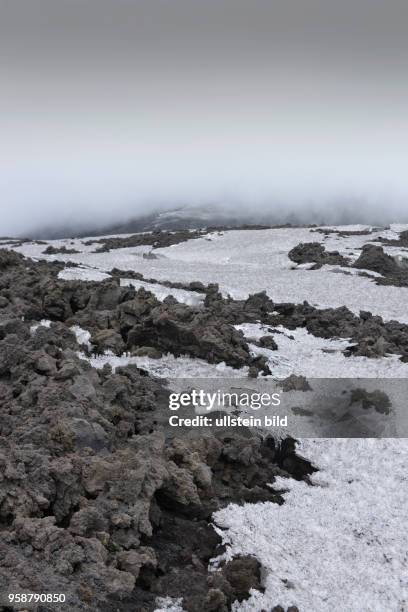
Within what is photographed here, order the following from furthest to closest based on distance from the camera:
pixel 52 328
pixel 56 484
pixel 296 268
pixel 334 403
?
pixel 296 268 < pixel 52 328 < pixel 334 403 < pixel 56 484

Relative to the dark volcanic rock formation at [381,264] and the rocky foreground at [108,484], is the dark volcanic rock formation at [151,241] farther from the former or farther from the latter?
the rocky foreground at [108,484]

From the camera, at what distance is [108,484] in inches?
352

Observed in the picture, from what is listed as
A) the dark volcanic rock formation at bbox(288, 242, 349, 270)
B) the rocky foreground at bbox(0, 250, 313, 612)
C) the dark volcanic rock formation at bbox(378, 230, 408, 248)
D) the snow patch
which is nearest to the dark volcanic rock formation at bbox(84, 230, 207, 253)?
the dark volcanic rock formation at bbox(288, 242, 349, 270)

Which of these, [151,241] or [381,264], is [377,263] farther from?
[151,241]

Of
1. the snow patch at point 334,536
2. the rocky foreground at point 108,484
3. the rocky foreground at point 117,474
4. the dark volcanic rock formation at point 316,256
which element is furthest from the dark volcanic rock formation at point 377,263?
the snow patch at point 334,536

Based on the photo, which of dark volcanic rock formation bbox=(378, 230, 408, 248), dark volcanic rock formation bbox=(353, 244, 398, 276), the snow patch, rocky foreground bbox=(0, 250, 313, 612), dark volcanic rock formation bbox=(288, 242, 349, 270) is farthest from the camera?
dark volcanic rock formation bbox=(378, 230, 408, 248)

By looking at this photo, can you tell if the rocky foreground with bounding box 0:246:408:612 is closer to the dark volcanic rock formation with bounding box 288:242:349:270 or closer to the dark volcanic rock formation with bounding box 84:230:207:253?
the dark volcanic rock formation with bounding box 288:242:349:270

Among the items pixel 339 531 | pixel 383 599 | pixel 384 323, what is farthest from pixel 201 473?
pixel 384 323

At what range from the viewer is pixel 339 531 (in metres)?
10.2

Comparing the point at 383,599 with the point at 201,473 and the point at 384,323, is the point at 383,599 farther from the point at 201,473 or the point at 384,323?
the point at 384,323

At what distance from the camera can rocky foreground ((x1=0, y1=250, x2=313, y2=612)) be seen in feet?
24.0

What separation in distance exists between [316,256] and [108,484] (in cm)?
3660

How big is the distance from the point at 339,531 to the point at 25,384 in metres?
7.02

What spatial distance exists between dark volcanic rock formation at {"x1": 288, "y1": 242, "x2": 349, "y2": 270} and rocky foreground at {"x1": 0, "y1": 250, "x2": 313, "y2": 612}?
28609mm
